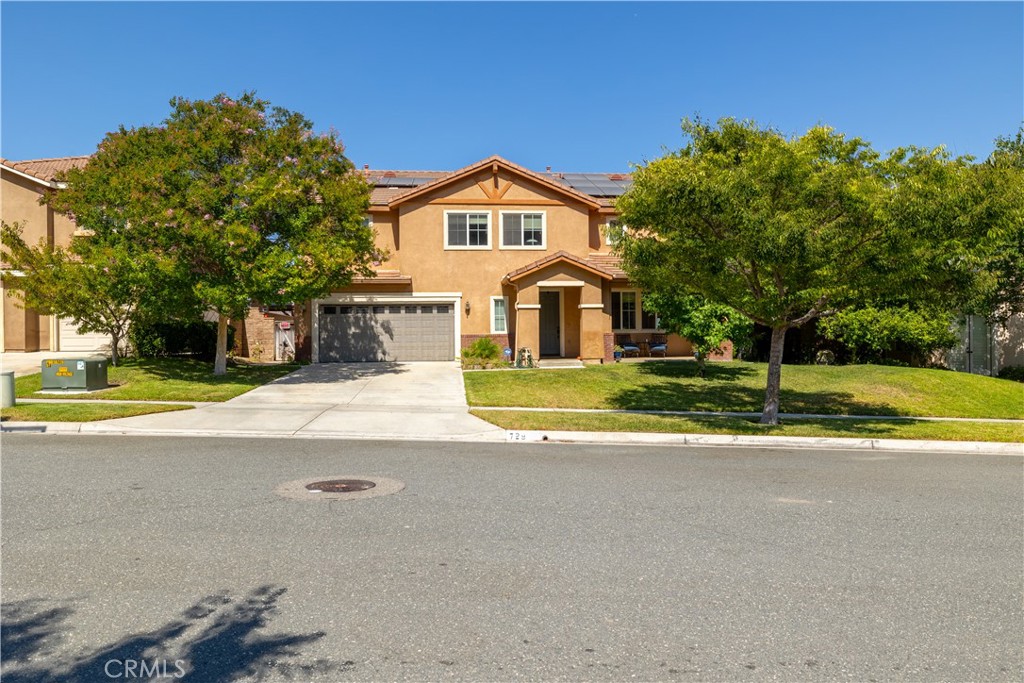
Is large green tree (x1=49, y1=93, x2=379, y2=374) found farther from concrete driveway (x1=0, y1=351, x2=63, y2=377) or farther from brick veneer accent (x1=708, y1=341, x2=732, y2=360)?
brick veneer accent (x1=708, y1=341, x2=732, y2=360)

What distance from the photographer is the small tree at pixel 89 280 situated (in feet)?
61.5

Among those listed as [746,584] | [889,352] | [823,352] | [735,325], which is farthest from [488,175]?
[746,584]

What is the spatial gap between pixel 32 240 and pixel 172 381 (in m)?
11.5

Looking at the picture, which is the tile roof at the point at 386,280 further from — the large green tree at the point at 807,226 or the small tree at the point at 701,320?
the large green tree at the point at 807,226

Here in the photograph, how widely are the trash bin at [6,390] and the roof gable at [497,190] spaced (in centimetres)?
1378

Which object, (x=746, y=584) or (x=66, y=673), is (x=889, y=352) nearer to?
(x=746, y=584)

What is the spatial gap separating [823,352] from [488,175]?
13.8 m

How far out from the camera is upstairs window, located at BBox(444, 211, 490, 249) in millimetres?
27000

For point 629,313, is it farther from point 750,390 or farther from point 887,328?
point 887,328

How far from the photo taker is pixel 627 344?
2748 cm

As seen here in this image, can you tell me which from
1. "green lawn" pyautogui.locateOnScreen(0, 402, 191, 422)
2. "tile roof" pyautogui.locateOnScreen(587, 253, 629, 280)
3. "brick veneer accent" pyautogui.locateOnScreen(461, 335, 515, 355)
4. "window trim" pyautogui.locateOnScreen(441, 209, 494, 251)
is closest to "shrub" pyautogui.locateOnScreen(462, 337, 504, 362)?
"brick veneer accent" pyautogui.locateOnScreen(461, 335, 515, 355)

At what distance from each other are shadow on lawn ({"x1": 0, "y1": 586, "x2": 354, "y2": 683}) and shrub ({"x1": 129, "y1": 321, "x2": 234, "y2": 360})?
22228mm

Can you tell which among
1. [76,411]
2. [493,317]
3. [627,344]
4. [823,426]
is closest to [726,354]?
[627,344]

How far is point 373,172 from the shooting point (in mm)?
31859
